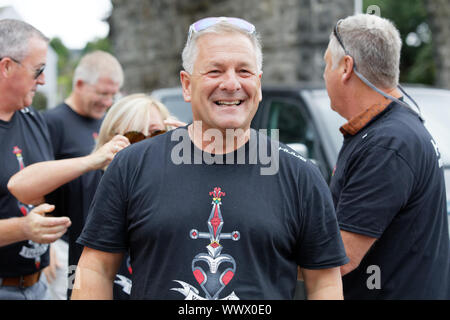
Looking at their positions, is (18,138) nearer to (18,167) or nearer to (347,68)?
(18,167)

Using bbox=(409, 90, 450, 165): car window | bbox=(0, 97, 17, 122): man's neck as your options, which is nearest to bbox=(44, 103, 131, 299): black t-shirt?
bbox=(0, 97, 17, 122): man's neck

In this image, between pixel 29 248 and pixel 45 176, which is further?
pixel 29 248

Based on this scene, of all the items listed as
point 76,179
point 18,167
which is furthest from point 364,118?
point 18,167

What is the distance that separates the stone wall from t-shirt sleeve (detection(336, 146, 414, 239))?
773 cm

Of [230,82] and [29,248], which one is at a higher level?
[230,82]

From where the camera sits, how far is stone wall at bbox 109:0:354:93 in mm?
9641

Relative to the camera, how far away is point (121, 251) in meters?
1.71

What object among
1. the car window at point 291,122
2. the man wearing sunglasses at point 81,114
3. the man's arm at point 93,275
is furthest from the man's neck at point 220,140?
the car window at point 291,122

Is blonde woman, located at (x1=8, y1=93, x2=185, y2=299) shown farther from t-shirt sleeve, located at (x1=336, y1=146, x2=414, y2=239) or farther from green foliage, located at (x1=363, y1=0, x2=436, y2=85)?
green foliage, located at (x1=363, y1=0, x2=436, y2=85)

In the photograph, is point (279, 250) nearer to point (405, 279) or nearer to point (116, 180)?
point (116, 180)

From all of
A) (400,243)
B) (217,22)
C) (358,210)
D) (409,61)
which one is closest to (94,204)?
(217,22)

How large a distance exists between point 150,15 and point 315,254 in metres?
13.0

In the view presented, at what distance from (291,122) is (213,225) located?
299 centimetres

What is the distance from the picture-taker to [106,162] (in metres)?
2.30
